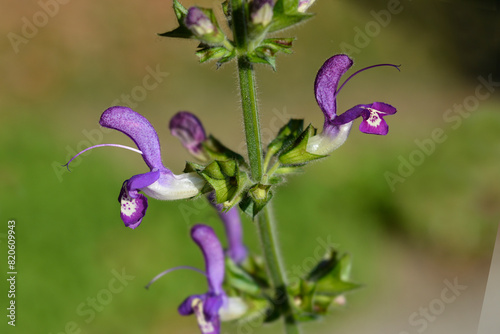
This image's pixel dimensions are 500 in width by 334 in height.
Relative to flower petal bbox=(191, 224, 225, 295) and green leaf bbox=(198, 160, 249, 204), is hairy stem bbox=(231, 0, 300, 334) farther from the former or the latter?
flower petal bbox=(191, 224, 225, 295)

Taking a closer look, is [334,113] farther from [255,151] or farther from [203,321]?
[203,321]

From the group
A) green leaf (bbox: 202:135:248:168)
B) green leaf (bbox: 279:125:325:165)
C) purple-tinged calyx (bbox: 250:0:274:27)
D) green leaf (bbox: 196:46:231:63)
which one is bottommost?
green leaf (bbox: 279:125:325:165)

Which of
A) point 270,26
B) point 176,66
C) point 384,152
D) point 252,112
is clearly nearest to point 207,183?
point 252,112

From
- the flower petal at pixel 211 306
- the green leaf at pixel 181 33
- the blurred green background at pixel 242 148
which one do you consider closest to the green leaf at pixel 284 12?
the green leaf at pixel 181 33

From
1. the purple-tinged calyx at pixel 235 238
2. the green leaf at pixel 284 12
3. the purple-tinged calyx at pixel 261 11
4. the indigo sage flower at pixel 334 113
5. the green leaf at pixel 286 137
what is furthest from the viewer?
the purple-tinged calyx at pixel 235 238

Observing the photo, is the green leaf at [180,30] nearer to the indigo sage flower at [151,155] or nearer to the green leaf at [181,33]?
the green leaf at [181,33]

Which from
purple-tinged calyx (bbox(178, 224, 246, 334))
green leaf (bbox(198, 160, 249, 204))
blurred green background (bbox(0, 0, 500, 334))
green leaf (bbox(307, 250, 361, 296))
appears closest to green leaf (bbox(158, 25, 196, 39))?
green leaf (bbox(198, 160, 249, 204))

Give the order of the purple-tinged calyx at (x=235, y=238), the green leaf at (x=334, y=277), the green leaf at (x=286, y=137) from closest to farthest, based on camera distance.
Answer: the green leaf at (x=286, y=137), the green leaf at (x=334, y=277), the purple-tinged calyx at (x=235, y=238)
